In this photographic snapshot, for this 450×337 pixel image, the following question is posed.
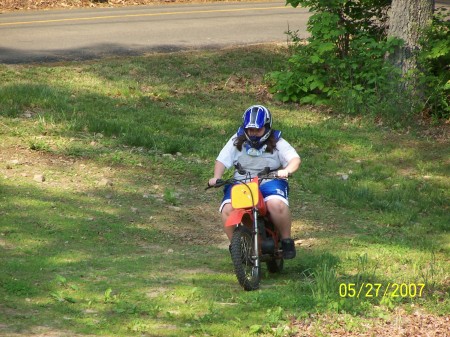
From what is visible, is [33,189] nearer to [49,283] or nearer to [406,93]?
[49,283]

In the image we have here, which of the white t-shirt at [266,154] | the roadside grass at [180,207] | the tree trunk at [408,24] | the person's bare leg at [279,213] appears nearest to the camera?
the roadside grass at [180,207]

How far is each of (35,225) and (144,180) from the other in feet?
7.85

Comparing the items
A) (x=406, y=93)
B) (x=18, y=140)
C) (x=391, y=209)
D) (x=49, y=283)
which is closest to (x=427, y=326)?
(x=49, y=283)

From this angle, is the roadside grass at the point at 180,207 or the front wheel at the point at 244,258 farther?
the front wheel at the point at 244,258

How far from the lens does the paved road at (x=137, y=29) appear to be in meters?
18.5

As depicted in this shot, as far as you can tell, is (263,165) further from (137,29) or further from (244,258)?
(137,29)

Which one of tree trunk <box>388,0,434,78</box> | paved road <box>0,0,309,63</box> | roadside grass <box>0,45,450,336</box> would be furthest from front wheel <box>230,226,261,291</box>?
paved road <box>0,0,309,63</box>

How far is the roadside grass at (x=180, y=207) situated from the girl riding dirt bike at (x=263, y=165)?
0.51m

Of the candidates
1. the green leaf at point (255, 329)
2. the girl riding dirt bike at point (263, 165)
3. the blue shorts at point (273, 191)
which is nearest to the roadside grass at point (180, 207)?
the green leaf at point (255, 329)

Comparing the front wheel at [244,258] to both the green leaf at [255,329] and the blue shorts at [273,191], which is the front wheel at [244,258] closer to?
the blue shorts at [273,191]

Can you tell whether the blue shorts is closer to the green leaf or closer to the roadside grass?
the roadside grass

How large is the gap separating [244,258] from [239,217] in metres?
0.37

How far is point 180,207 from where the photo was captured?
36.6ft

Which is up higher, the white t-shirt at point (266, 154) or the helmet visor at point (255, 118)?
the helmet visor at point (255, 118)
